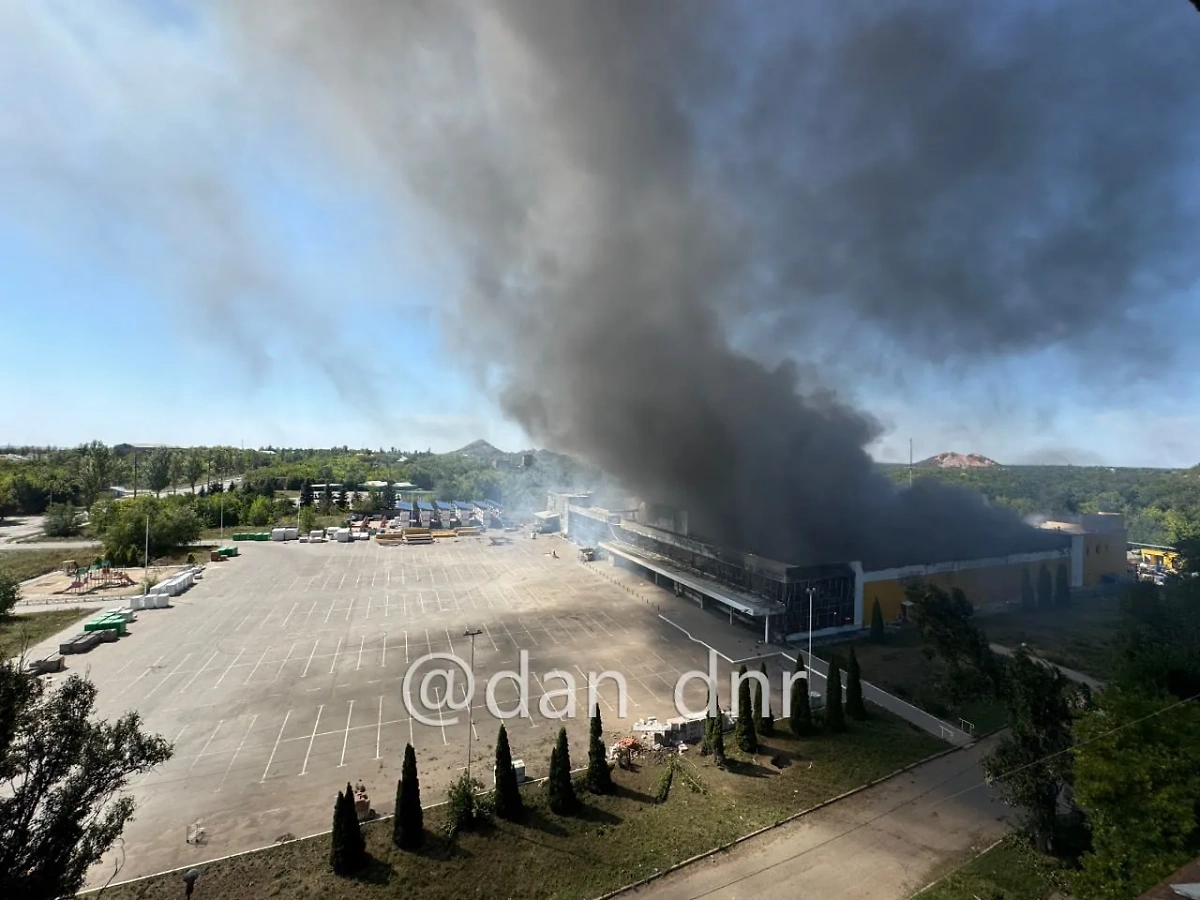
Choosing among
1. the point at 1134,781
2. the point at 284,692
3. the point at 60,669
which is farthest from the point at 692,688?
the point at 60,669

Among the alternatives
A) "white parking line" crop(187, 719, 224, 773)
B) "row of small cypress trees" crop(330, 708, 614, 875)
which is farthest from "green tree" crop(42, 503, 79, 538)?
"row of small cypress trees" crop(330, 708, 614, 875)

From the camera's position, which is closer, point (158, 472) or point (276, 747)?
point (276, 747)

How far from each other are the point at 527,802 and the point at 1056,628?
2862 centimetres

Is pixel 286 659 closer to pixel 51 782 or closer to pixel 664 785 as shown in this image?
pixel 664 785

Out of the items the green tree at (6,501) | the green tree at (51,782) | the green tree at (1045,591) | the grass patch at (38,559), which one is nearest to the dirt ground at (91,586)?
the grass patch at (38,559)

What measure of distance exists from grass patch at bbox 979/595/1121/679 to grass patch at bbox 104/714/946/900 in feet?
46.9

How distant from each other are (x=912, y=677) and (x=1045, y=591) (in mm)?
17234

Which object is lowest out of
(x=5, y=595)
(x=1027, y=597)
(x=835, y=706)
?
(x=835, y=706)

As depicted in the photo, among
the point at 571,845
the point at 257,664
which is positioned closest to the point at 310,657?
the point at 257,664

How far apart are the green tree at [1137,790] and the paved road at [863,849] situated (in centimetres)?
326

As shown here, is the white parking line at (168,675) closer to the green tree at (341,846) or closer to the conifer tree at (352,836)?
the green tree at (341,846)

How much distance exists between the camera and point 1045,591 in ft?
104

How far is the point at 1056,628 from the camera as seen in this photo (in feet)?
91.4

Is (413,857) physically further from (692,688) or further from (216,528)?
(216,528)
